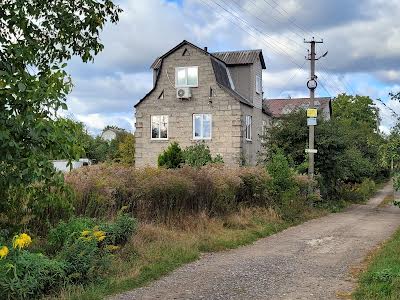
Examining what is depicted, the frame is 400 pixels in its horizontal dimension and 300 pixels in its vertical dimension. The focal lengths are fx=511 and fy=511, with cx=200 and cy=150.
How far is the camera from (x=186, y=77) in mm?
31094

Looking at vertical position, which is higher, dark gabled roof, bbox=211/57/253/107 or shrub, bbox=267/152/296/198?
dark gabled roof, bbox=211/57/253/107

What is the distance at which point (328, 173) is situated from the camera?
26.5 m

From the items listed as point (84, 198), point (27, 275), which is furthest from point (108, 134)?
point (27, 275)

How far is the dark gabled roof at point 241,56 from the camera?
33.0 meters

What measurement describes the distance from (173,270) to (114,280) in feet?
5.14

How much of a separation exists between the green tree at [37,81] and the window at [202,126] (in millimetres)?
25315

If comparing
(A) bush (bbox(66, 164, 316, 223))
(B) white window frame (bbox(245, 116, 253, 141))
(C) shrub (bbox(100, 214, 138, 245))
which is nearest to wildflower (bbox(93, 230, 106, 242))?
(C) shrub (bbox(100, 214, 138, 245))

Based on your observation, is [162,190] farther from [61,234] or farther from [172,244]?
[61,234]

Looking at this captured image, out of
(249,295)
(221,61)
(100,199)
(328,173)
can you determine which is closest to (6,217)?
(100,199)

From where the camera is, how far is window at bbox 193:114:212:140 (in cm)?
3086

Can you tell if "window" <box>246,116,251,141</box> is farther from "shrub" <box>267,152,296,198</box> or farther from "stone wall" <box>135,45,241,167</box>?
"shrub" <box>267,152,296,198</box>

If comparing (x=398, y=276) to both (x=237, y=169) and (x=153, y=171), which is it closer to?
(x=153, y=171)

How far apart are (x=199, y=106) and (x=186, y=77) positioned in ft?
6.41

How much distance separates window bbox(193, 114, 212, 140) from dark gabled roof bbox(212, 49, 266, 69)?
15.1 ft
